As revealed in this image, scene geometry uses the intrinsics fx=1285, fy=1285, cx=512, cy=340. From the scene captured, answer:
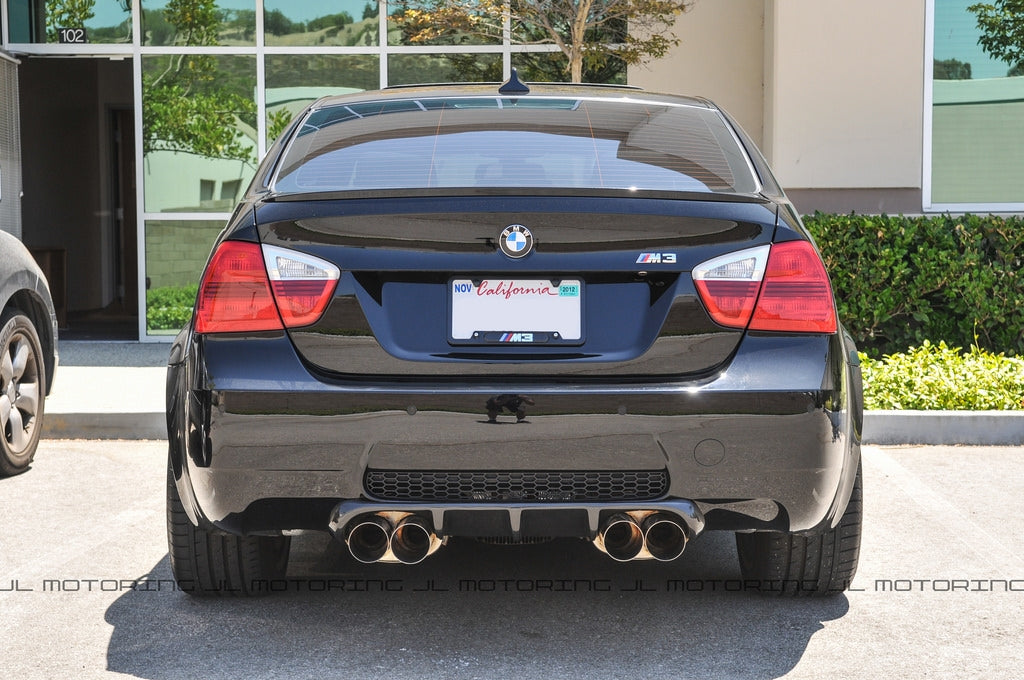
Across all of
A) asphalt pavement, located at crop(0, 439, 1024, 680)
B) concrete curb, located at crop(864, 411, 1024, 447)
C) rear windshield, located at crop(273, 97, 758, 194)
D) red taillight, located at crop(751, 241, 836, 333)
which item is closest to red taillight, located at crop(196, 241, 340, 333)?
rear windshield, located at crop(273, 97, 758, 194)

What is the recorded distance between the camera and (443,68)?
11781mm

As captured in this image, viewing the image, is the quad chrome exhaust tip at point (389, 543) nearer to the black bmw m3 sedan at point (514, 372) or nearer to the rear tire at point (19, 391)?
the black bmw m3 sedan at point (514, 372)

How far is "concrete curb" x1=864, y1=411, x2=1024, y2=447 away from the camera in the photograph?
6.99 meters

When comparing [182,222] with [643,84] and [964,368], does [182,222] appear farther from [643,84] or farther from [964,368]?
[964,368]

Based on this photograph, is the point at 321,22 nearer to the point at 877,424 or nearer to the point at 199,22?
the point at 199,22

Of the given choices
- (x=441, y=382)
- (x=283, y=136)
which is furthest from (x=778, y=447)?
(x=283, y=136)

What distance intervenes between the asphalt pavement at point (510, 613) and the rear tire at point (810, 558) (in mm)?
69

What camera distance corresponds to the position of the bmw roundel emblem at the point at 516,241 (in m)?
3.29

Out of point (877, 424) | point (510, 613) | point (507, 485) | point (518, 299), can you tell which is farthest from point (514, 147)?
point (877, 424)

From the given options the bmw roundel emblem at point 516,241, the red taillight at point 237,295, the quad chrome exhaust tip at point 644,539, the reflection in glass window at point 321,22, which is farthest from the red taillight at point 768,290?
the reflection in glass window at point 321,22

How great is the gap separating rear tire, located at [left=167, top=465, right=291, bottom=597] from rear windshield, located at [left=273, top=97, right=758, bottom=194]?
1.03 meters

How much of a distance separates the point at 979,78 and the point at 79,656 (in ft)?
30.6

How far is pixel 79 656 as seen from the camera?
3.48 meters

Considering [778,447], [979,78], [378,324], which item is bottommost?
[778,447]
